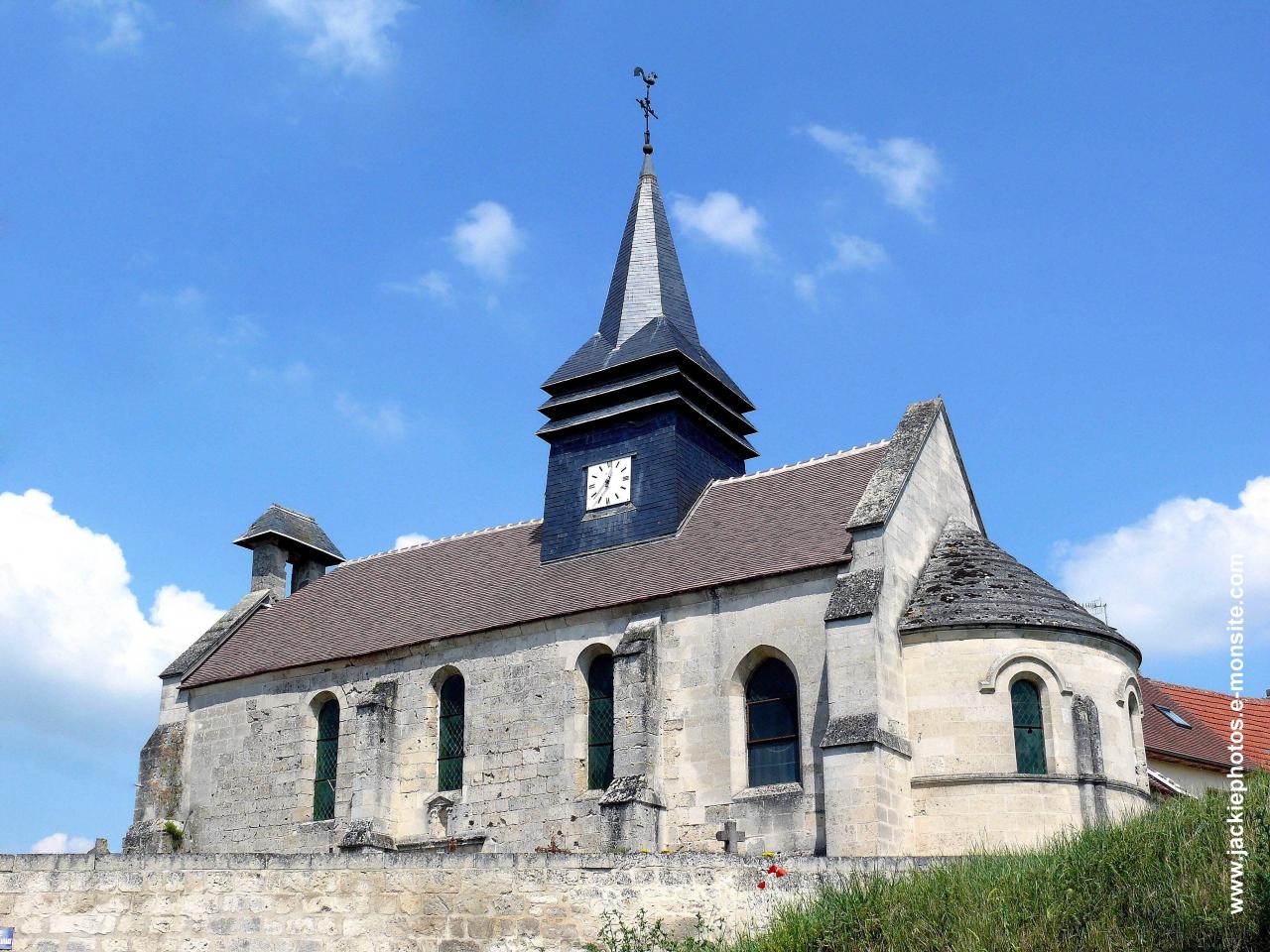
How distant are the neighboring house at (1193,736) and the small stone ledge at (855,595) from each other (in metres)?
8.23

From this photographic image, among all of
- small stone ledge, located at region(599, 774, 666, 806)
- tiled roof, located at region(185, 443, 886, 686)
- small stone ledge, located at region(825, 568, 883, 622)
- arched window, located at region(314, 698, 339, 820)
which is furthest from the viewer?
arched window, located at region(314, 698, 339, 820)

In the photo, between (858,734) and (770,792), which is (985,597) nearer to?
(858,734)

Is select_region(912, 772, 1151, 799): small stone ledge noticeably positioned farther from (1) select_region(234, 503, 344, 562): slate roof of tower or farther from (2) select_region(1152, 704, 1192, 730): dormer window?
(1) select_region(234, 503, 344, 562): slate roof of tower

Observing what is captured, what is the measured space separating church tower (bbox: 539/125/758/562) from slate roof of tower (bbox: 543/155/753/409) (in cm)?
3

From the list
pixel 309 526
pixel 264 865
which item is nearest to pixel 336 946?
pixel 264 865

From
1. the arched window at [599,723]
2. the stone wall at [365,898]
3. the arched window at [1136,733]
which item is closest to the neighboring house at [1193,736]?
the arched window at [1136,733]

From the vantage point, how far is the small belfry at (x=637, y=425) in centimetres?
2662

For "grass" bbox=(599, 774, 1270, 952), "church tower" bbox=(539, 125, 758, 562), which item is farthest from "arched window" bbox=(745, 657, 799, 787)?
"grass" bbox=(599, 774, 1270, 952)

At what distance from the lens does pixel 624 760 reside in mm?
22016

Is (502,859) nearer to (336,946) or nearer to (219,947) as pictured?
(336,946)

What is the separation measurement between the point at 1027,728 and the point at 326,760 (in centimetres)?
1373

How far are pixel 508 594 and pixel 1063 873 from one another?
1516 centimetres

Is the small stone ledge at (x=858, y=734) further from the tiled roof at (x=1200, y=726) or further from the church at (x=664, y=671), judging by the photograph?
the tiled roof at (x=1200, y=726)

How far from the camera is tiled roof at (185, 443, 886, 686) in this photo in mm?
23297
